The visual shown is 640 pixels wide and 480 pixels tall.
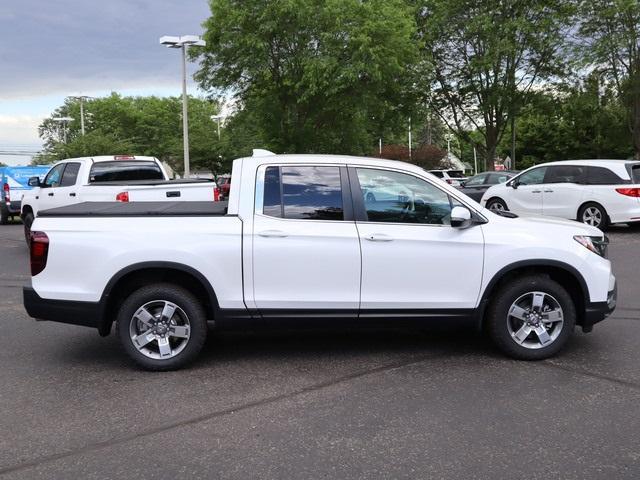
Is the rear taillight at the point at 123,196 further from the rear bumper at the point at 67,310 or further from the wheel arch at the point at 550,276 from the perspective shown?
the wheel arch at the point at 550,276

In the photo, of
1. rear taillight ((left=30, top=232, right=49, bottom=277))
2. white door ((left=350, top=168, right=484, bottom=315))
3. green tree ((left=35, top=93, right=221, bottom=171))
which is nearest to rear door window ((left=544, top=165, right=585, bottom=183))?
white door ((left=350, top=168, right=484, bottom=315))

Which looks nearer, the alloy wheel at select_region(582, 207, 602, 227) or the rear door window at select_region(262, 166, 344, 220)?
the rear door window at select_region(262, 166, 344, 220)

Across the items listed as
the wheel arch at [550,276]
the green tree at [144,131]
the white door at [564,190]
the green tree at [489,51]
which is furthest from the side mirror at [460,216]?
the green tree at [144,131]

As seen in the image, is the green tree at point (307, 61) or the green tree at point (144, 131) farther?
the green tree at point (144, 131)

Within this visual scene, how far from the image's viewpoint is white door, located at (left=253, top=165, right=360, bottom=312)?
5.12 m

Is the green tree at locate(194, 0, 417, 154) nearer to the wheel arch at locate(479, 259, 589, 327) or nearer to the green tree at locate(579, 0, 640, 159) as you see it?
the green tree at locate(579, 0, 640, 159)

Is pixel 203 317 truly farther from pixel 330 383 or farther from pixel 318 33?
pixel 318 33

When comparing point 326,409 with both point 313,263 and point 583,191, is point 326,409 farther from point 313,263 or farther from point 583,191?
point 583,191

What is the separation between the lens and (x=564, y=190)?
572 inches

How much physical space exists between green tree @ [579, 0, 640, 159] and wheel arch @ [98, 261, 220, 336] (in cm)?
2439

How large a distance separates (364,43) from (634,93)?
12.4 meters

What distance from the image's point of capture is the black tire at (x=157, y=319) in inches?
201

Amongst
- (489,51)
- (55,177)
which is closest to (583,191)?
(55,177)

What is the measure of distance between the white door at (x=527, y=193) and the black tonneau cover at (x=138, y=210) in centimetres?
1111
